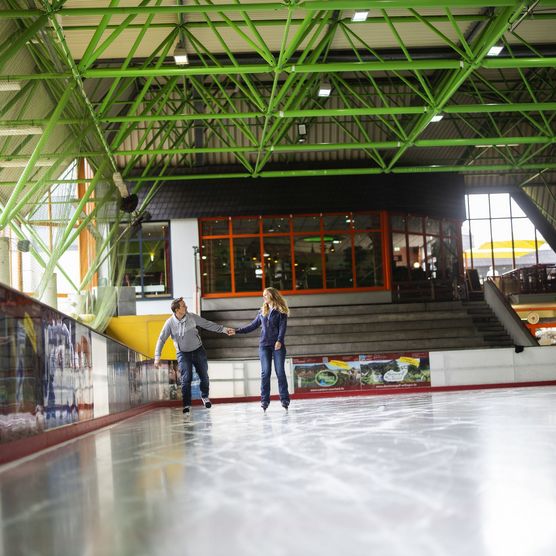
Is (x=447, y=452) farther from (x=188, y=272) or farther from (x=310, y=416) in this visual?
(x=188, y=272)

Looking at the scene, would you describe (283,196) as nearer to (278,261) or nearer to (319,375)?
(278,261)

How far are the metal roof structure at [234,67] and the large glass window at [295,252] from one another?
2.45m

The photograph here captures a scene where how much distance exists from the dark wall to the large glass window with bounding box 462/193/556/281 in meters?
8.94

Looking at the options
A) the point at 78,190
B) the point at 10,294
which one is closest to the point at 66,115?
the point at 78,190

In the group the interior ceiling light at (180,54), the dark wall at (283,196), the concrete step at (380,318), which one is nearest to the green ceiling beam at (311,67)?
the interior ceiling light at (180,54)

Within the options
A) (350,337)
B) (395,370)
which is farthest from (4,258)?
(350,337)

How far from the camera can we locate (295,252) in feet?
95.6

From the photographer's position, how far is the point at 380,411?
9.89 meters

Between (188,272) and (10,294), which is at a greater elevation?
(188,272)

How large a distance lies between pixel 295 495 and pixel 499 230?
35.3 m

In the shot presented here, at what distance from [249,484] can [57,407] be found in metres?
3.66

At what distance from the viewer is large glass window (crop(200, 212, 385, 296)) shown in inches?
1130

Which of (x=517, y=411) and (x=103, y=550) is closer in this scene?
(x=103, y=550)

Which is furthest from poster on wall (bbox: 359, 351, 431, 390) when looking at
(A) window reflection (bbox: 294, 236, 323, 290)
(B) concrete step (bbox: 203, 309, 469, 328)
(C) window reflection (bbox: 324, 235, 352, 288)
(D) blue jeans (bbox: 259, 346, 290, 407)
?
(A) window reflection (bbox: 294, 236, 323, 290)
